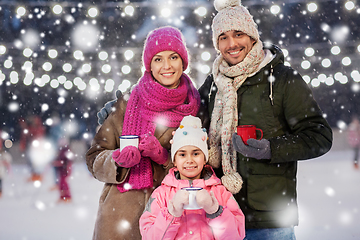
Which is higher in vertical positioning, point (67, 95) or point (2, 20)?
point (2, 20)

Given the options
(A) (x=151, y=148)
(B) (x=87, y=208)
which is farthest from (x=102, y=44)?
(A) (x=151, y=148)

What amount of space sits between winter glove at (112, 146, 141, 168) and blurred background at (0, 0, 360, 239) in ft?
14.1

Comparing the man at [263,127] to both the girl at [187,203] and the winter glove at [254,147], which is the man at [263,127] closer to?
the winter glove at [254,147]

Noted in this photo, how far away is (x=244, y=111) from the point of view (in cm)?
205

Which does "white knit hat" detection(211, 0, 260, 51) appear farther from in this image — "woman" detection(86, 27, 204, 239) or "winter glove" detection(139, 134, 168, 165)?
"winter glove" detection(139, 134, 168, 165)

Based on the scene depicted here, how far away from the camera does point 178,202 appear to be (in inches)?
59.1

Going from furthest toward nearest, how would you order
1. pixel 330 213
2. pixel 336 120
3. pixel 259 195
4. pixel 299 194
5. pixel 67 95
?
pixel 336 120 < pixel 67 95 < pixel 299 194 < pixel 330 213 < pixel 259 195

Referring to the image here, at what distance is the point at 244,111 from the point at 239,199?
1.82 ft

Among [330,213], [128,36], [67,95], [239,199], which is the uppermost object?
[128,36]

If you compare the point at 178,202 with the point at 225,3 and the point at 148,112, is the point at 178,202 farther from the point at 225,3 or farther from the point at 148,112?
the point at 225,3

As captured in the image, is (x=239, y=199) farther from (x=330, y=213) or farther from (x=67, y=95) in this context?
(x=67, y=95)

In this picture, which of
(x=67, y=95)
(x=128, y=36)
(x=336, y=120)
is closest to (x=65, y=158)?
(x=128, y=36)

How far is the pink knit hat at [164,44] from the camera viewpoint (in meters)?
2.18

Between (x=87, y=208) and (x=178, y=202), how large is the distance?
439 centimetres
